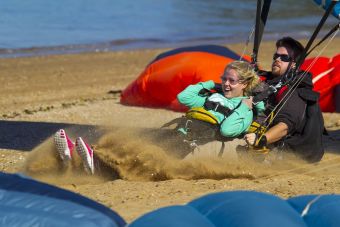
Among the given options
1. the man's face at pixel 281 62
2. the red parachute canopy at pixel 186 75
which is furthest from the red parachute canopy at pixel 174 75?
the man's face at pixel 281 62

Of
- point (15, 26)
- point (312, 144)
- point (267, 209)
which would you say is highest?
point (267, 209)

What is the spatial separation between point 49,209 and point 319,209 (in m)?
1.60

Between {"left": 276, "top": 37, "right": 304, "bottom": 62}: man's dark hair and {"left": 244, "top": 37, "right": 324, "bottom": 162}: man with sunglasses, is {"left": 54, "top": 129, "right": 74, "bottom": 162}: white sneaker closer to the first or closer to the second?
{"left": 244, "top": 37, "right": 324, "bottom": 162}: man with sunglasses

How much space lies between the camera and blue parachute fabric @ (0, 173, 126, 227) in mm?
4727

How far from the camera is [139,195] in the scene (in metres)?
6.34

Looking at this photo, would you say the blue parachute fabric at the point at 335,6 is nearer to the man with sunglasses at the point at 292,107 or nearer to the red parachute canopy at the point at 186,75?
the man with sunglasses at the point at 292,107

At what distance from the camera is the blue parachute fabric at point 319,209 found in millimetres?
4719

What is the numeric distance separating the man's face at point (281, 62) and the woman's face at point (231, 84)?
1.68 ft

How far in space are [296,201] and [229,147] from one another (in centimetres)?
219

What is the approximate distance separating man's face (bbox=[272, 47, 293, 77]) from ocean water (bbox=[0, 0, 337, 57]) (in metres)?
9.87

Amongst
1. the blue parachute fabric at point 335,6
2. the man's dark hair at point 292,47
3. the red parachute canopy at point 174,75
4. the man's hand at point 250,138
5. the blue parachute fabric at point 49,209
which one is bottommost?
the red parachute canopy at point 174,75

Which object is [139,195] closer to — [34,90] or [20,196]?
[20,196]

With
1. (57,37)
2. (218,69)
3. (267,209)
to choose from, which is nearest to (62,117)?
(218,69)

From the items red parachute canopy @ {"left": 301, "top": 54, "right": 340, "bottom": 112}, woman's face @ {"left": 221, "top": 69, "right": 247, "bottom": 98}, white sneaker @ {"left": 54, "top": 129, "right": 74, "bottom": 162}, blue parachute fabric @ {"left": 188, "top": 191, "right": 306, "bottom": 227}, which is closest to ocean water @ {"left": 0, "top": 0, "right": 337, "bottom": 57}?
red parachute canopy @ {"left": 301, "top": 54, "right": 340, "bottom": 112}
